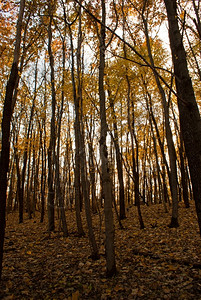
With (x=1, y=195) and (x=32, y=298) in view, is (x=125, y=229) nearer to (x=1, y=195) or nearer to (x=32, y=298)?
(x=32, y=298)

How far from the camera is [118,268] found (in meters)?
3.81

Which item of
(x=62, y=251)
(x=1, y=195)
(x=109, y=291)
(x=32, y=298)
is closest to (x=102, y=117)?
(x=1, y=195)

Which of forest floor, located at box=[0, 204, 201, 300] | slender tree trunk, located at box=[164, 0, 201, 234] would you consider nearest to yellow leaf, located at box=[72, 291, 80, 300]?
forest floor, located at box=[0, 204, 201, 300]

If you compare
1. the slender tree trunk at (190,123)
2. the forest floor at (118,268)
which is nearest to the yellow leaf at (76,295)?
the forest floor at (118,268)

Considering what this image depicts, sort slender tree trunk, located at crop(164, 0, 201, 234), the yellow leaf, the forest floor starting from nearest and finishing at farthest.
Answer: slender tree trunk, located at crop(164, 0, 201, 234) → the yellow leaf → the forest floor

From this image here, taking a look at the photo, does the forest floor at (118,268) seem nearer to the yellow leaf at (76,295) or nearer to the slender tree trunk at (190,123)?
the yellow leaf at (76,295)

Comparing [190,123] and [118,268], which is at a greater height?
[190,123]

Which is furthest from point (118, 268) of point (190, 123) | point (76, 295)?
point (190, 123)

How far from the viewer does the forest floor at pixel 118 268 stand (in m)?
2.95

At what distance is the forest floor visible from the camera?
2.95 m

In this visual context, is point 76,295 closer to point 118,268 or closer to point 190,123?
point 118,268

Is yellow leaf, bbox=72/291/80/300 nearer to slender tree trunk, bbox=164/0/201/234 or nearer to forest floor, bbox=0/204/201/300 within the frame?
forest floor, bbox=0/204/201/300

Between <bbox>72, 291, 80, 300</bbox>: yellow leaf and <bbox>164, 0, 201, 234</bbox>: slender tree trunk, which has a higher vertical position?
<bbox>164, 0, 201, 234</bbox>: slender tree trunk

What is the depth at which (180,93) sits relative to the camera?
2.75 m
